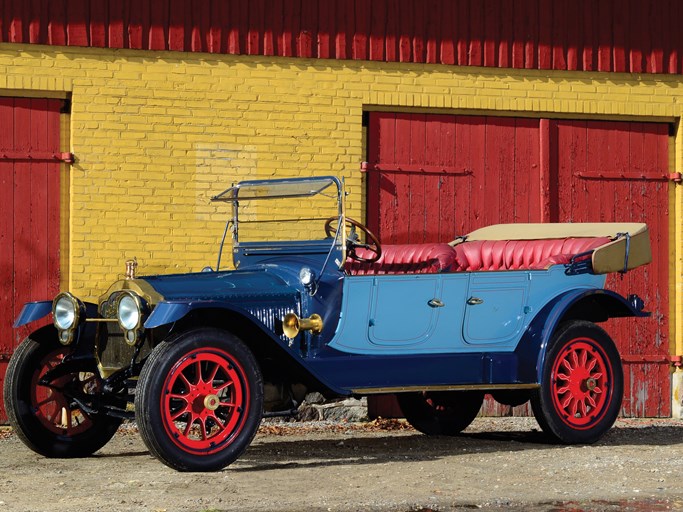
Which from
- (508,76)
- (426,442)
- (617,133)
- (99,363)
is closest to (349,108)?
(508,76)

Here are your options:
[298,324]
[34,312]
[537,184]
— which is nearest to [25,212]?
[34,312]

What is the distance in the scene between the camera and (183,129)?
12.3 meters

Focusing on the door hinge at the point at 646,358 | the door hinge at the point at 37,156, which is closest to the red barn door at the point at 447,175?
the door hinge at the point at 646,358

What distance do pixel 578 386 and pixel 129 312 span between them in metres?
3.42

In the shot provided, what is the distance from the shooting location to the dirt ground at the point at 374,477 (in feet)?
23.5

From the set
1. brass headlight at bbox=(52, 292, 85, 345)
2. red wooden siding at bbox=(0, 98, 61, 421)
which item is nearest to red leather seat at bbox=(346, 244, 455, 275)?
brass headlight at bbox=(52, 292, 85, 345)

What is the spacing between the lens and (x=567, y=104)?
1318 cm

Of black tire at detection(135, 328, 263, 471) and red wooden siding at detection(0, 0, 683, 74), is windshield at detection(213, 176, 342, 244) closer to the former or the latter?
black tire at detection(135, 328, 263, 471)

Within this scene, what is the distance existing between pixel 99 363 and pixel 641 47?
6.80m

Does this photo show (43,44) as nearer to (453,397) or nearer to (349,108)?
(349,108)

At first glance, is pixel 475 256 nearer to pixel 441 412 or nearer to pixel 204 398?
pixel 441 412

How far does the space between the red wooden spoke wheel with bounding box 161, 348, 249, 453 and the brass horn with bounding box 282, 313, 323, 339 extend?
A: 1.60ft

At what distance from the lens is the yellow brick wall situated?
1204 cm

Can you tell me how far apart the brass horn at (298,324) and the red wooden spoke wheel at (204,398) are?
0.49 metres
